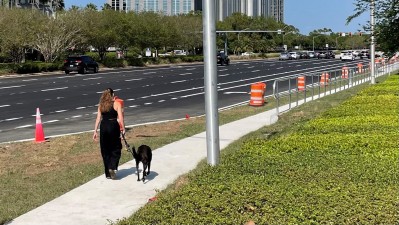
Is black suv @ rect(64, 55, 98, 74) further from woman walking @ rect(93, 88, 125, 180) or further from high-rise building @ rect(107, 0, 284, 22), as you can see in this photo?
high-rise building @ rect(107, 0, 284, 22)

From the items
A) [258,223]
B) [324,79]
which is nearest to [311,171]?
[258,223]

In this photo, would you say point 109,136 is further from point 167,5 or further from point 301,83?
point 167,5

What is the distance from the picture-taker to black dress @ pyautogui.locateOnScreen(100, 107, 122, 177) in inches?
382

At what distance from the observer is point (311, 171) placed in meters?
7.11

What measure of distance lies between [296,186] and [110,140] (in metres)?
4.33

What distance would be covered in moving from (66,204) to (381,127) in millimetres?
6240

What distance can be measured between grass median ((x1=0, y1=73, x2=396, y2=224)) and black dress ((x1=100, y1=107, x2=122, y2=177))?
0.51 metres

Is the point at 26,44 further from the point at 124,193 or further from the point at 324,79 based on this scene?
the point at 124,193

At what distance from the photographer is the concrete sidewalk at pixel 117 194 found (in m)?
7.35

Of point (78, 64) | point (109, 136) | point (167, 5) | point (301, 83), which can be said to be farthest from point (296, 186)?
point (167, 5)

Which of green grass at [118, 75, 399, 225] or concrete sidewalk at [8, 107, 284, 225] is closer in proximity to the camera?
green grass at [118, 75, 399, 225]

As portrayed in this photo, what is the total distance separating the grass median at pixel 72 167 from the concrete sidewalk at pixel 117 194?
29 cm

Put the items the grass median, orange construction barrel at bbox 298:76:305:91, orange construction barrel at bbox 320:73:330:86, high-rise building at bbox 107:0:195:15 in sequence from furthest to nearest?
high-rise building at bbox 107:0:195:15, orange construction barrel at bbox 320:73:330:86, orange construction barrel at bbox 298:76:305:91, the grass median

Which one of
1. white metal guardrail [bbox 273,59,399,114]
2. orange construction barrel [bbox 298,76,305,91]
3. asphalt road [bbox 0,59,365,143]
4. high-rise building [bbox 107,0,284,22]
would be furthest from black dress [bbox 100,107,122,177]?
high-rise building [bbox 107,0,284,22]
